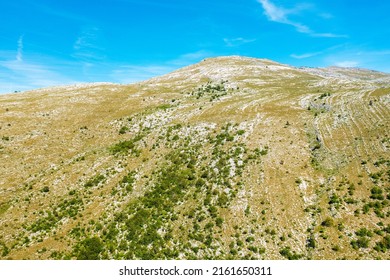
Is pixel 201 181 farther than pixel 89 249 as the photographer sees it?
Yes

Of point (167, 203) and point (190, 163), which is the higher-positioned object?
point (190, 163)

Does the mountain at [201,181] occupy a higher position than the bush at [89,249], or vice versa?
the mountain at [201,181]

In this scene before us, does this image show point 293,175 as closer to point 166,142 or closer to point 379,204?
point 379,204

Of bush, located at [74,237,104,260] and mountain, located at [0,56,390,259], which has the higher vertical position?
mountain, located at [0,56,390,259]

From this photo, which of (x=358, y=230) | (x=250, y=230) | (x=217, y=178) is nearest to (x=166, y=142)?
(x=217, y=178)

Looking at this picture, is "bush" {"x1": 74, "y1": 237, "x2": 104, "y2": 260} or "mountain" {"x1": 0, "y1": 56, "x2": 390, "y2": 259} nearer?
"bush" {"x1": 74, "y1": 237, "x2": 104, "y2": 260}

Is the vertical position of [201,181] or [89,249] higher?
[201,181]

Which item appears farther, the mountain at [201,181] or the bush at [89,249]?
the mountain at [201,181]
